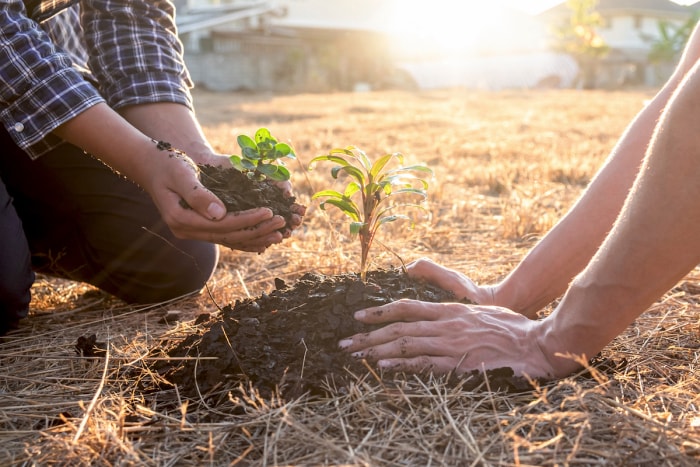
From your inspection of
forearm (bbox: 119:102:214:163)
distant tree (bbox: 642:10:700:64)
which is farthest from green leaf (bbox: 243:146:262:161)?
distant tree (bbox: 642:10:700:64)

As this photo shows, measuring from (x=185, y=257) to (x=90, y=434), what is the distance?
1.12 metres

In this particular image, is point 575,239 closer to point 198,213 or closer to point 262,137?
point 262,137

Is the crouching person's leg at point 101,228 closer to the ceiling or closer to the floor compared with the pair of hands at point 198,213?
closer to the floor

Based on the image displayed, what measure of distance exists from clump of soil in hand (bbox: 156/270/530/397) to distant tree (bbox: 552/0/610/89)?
29.2 metres

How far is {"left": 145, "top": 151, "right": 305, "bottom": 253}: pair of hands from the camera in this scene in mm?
1743

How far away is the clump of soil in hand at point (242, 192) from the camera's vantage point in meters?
1.84

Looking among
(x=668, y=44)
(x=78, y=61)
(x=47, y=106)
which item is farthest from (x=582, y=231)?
(x=668, y=44)

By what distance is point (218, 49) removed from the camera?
2319cm

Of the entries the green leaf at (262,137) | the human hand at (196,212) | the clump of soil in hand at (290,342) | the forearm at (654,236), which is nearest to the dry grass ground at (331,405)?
the clump of soil in hand at (290,342)

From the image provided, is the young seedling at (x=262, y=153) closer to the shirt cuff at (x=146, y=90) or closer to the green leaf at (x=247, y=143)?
the green leaf at (x=247, y=143)

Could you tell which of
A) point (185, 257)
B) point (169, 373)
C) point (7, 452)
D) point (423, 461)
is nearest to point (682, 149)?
point (423, 461)

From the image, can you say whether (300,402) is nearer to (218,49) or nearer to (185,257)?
(185,257)

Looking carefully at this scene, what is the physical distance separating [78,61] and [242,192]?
129 cm

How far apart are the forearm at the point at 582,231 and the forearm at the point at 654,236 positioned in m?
0.47
